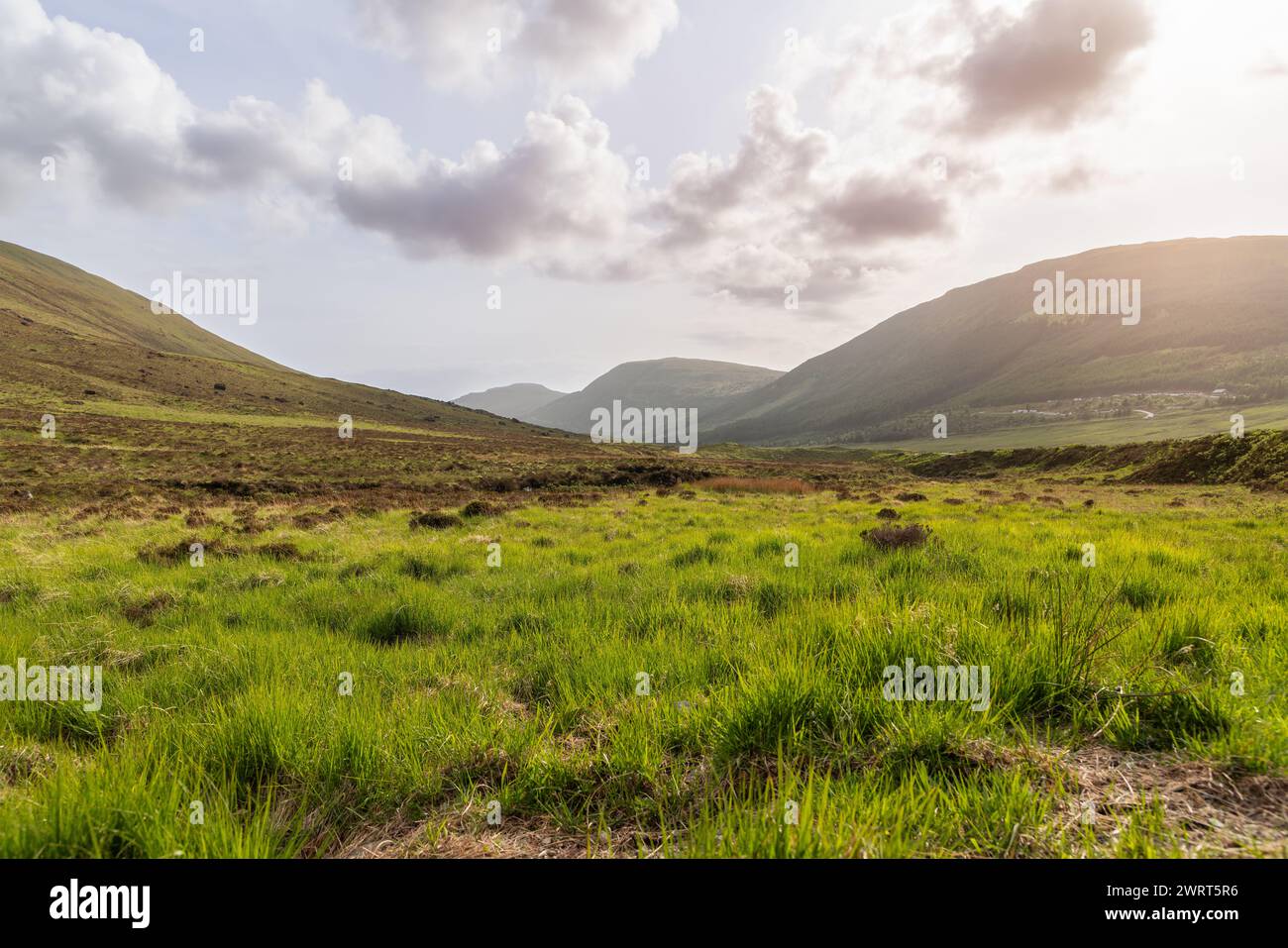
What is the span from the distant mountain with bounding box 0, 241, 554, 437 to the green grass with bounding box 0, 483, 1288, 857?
241 ft

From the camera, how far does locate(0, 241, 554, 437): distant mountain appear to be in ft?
226

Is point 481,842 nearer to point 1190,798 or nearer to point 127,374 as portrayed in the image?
point 1190,798

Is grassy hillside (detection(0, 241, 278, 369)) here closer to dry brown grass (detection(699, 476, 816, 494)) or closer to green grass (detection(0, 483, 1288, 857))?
dry brown grass (detection(699, 476, 816, 494))

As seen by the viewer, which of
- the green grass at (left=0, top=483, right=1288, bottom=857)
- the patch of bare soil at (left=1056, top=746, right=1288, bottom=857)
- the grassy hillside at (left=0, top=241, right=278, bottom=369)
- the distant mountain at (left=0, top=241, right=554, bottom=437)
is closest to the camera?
the patch of bare soil at (left=1056, top=746, right=1288, bottom=857)

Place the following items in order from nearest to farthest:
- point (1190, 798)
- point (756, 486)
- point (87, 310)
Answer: point (1190, 798) → point (756, 486) → point (87, 310)

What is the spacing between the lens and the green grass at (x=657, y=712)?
7.09ft

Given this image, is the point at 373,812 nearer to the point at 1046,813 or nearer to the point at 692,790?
the point at 692,790

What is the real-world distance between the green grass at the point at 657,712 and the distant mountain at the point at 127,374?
73443 mm

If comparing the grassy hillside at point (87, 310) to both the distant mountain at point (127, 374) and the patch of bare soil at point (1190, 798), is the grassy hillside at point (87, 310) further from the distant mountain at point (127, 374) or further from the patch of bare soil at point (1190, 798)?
the patch of bare soil at point (1190, 798)

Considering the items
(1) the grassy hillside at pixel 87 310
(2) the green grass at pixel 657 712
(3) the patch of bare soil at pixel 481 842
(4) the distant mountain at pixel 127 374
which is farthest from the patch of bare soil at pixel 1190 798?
(1) the grassy hillside at pixel 87 310

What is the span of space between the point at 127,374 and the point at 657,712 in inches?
4728

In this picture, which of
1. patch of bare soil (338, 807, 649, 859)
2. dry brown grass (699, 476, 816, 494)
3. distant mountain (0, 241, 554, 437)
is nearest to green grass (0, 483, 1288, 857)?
patch of bare soil (338, 807, 649, 859)

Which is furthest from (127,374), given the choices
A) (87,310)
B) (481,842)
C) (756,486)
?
(481,842)

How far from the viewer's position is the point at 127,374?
83.8 metres
